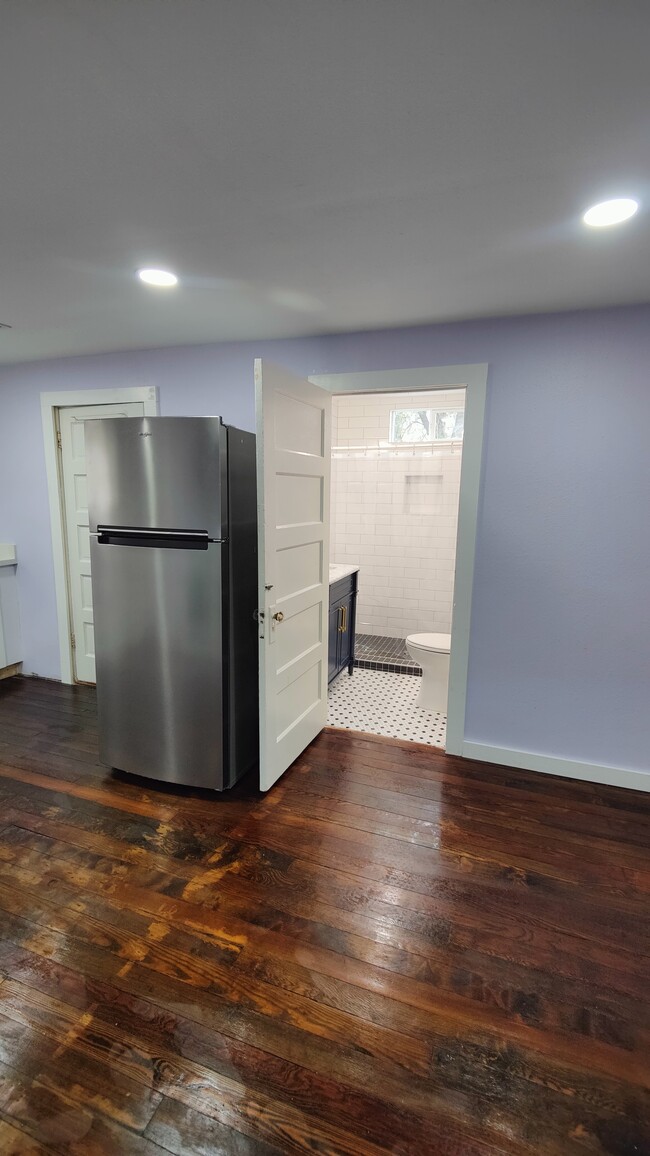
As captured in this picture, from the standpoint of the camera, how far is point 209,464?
215cm

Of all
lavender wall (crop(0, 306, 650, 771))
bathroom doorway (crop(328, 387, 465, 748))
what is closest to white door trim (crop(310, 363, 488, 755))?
lavender wall (crop(0, 306, 650, 771))

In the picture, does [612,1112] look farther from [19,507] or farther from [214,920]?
[19,507]

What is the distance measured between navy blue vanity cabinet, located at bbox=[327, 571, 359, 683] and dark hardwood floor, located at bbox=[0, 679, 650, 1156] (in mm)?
1287

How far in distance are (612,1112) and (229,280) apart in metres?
2.89

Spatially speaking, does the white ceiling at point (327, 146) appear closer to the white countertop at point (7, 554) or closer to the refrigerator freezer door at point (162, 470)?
the refrigerator freezer door at point (162, 470)

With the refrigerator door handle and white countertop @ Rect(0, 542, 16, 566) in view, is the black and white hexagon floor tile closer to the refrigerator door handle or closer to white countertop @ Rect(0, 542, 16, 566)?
the refrigerator door handle

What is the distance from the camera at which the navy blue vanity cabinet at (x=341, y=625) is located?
364cm

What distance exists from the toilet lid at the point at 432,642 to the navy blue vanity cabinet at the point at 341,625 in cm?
56

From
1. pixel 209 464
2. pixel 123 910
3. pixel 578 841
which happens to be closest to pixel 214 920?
pixel 123 910

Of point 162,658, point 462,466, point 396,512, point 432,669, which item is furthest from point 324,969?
point 396,512

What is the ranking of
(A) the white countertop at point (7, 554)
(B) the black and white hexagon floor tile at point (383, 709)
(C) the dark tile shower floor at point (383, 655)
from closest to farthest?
1. (B) the black and white hexagon floor tile at point (383, 709)
2. (A) the white countertop at point (7, 554)
3. (C) the dark tile shower floor at point (383, 655)

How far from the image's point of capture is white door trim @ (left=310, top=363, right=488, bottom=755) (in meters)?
2.57

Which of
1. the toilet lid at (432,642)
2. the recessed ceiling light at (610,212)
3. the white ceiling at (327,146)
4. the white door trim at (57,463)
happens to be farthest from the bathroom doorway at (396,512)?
the recessed ceiling light at (610,212)

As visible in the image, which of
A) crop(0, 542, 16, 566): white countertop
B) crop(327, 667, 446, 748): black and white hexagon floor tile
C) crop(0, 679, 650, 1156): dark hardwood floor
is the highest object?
crop(0, 542, 16, 566): white countertop
